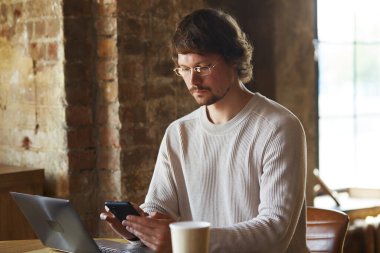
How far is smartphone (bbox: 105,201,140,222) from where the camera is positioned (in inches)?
84.5

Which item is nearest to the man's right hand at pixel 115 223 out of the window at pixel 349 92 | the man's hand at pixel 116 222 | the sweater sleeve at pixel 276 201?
the man's hand at pixel 116 222

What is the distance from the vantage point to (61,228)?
2.15 metres

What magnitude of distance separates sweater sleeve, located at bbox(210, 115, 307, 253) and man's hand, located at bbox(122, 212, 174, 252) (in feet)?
0.47

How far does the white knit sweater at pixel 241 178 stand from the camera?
2.15 meters

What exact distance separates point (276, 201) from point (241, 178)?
18cm

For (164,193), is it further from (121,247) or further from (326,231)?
(326,231)

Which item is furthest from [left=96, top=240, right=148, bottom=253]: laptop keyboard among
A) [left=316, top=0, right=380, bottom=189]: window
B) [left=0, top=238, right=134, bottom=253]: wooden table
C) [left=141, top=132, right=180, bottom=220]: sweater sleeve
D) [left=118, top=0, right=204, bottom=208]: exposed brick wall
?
[left=316, top=0, right=380, bottom=189]: window

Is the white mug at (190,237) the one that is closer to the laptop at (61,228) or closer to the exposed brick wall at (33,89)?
the laptop at (61,228)

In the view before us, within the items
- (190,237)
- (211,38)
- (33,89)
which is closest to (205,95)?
(211,38)

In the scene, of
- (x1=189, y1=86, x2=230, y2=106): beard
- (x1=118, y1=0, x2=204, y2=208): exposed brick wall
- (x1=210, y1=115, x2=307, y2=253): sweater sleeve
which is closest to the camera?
Answer: (x1=210, y1=115, x2=307, y2=253): sweater sleeve

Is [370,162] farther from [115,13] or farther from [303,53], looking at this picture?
Answer: [115,13]

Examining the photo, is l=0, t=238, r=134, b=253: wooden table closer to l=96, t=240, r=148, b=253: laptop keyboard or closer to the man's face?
l=96, t=240, r=148, b=253: laptop keyboard

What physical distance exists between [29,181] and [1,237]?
257 mm

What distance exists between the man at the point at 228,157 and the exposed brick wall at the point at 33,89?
2.70 feet
